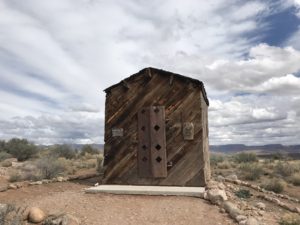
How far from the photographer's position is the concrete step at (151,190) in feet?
36.4

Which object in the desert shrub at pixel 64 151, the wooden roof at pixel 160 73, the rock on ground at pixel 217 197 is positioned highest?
the wooden roof at pixel 160 73

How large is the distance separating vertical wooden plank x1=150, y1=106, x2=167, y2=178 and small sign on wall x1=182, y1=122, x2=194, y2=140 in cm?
72

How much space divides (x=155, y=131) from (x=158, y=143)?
16.5 inches

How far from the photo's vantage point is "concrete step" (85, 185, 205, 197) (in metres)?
11.1

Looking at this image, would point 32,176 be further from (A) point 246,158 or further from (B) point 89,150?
(A) point 246,158

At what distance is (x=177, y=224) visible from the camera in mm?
8664

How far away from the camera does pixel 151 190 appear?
37.5 feet

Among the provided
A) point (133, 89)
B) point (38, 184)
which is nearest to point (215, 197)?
point (133, 89)

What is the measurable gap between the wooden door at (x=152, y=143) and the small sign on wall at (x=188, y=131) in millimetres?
718

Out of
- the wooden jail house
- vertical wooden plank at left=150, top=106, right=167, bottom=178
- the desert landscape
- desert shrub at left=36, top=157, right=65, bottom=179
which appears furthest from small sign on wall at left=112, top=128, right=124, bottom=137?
desert shrub at left=36, top=157, right=65, bottom=179

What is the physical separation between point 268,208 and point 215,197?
8.66ft

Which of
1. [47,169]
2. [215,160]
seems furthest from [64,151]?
[47,169]

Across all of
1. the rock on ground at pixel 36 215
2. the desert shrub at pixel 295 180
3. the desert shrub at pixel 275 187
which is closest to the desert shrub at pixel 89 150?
the desert shrub at pixel 295 180

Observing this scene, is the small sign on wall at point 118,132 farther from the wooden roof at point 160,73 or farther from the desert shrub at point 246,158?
the desert shrub at point 246,158
